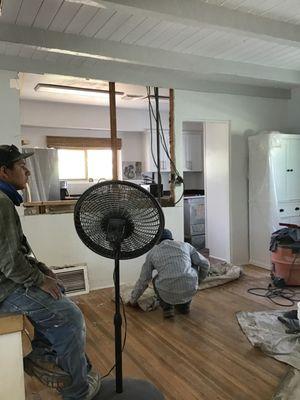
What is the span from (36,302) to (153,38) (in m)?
2.49

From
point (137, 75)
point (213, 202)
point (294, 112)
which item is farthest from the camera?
point (213, 202)

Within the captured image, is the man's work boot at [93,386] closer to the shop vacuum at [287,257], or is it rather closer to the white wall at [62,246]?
the white wall at [62,246]

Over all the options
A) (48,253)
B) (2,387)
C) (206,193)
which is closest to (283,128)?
(206,193)

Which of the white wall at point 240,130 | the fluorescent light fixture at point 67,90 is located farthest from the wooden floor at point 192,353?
the fluorescent light fixture at point 67,90

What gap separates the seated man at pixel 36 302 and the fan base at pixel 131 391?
0.49ft

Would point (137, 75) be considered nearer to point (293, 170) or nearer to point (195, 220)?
point (293, 170)

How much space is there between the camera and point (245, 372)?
2354mm

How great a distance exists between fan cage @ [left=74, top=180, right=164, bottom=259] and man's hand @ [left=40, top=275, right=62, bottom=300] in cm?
34

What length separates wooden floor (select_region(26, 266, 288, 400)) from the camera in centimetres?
218

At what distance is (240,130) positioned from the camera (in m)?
5.18

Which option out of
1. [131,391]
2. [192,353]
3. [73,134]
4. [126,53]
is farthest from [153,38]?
[73,134]

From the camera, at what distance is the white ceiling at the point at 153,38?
8.06 ft

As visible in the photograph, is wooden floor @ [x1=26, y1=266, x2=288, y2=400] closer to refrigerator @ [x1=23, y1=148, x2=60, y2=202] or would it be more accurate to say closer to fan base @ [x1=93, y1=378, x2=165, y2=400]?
fan base @ [x1=93, y1=378, x2=165, y2=400]

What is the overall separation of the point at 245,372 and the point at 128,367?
31.8 inches
